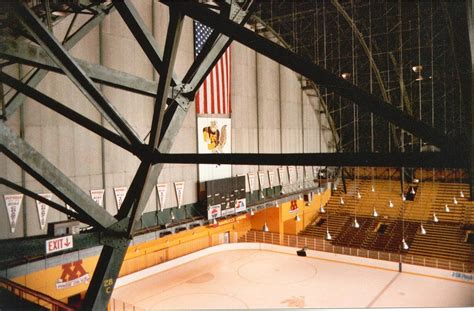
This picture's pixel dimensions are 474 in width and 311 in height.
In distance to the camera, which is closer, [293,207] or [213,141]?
[213,141]

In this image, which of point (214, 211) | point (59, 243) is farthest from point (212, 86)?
A: point (59, 243)

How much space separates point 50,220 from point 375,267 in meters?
15.4

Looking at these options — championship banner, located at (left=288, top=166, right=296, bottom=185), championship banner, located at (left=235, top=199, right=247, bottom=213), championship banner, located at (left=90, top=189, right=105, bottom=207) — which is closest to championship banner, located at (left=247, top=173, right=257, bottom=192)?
championship banner, located at (left=235, top=199, right=247, bottom=213)

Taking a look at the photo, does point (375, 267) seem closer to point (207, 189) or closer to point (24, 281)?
point (207, 189)

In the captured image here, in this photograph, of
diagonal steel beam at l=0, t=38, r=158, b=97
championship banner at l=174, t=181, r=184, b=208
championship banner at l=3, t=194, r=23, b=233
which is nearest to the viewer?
diagonal steel beam at l=0, t=38, r=158, b=97

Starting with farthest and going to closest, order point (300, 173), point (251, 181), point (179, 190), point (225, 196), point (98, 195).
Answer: point (300, 173) < point (251, 181) < point (225, 196) < point (179, 190) < point (98, 195)

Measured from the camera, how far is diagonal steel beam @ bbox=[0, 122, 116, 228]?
370cm

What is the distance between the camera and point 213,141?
20.5m

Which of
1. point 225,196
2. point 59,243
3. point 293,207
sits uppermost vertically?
point 59,243

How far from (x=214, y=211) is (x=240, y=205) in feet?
6.60

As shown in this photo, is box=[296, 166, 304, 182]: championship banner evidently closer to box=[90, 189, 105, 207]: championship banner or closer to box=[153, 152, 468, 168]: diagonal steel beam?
box=[90, 189, 105, 207]: championship banner

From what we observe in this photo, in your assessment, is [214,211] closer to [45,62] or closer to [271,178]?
[271,178]

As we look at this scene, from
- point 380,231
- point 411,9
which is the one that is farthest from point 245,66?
point 380,231

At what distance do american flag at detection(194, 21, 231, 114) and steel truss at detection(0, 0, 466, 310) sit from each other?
44.3ft
